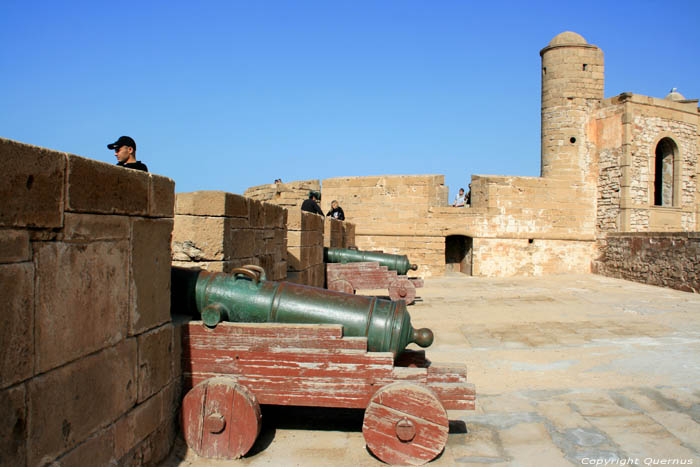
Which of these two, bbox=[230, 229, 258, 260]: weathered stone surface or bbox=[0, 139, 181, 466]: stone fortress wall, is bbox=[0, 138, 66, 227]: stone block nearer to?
bbox=[0, 139, 181, 466]: stone fortress wall

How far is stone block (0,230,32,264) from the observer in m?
1.70

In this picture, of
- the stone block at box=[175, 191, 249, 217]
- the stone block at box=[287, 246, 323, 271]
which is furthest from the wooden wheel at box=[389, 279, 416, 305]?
the stone block at box=[175, 191, 249, 217]

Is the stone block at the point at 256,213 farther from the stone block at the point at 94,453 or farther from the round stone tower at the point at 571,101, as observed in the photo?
the round stone tower at the point at 571,101

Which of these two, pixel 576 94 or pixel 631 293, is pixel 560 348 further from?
pixel 576 94

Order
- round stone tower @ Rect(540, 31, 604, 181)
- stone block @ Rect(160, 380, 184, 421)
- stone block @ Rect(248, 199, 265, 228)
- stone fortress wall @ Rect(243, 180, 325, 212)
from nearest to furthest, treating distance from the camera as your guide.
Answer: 1. stone block @ Rect(160, 380, 184, 421)
2. stone block @ Rect(248, 199, 265, 228)
3. stone fortress wall @ Rect(243, 180, 325, 212)
4. round stone tower @ Rect(540, 31, 604, 181)

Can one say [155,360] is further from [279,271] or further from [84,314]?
[279,271]

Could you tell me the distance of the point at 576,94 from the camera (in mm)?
15211

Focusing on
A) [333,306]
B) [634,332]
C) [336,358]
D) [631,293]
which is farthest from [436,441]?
[631,293]

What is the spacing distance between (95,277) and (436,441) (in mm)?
1809

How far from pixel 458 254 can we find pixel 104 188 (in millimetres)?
14941

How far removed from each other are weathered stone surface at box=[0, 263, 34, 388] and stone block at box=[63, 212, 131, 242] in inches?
10.1

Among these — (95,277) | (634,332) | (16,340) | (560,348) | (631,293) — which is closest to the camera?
(16,340)

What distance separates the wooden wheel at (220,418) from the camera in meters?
2.76

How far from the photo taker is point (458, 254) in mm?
16500
